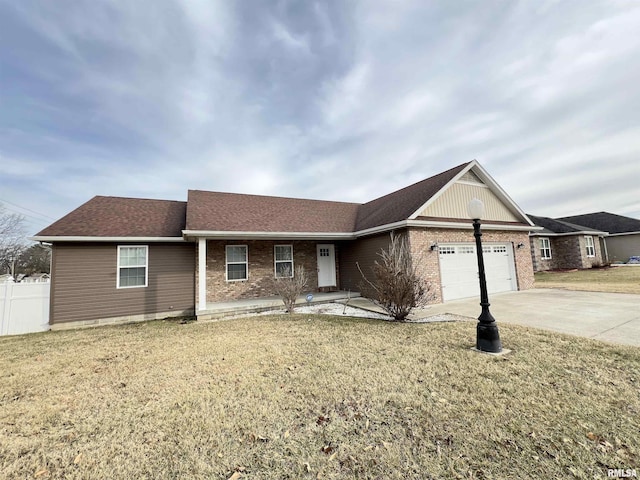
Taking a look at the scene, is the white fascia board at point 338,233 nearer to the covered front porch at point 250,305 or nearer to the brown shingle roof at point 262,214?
the brown shingle roof at point 262,214

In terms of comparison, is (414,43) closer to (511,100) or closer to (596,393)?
(511,100)

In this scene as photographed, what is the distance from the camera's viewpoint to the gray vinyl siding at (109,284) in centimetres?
902

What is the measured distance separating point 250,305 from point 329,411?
7154mm

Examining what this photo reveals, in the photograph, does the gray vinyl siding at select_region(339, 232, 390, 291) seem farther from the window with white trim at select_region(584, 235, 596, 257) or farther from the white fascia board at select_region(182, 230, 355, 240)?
the window with white trim at select_region(584, 235, 596, 257)

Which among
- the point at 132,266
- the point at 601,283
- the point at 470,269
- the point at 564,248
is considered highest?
the point at 564,248

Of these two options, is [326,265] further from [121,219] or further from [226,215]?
[121,219]

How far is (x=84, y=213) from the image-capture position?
33.4ft

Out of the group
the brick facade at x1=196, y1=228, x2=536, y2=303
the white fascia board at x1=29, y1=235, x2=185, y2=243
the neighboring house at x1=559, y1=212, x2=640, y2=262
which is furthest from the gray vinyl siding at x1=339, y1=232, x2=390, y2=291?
the neighboring house at x1=559, y1=212, x2=640, y2=262

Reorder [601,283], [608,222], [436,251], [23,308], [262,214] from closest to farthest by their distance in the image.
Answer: [23,308] → [436,251] → [262,214] → [601,283] → [608,222]

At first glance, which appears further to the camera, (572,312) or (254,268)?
(254,268)

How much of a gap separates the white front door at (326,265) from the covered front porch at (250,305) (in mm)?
963

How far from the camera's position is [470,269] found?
10930 millimetres

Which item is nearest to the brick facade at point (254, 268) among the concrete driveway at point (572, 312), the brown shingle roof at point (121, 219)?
the brown shingle roof at point (121, 219)

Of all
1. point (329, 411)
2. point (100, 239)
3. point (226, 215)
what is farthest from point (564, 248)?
point (100, 239)
